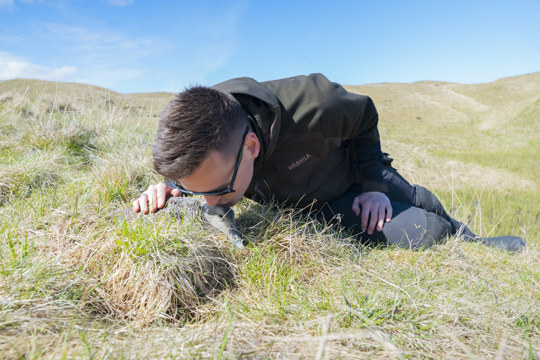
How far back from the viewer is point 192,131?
1798 mm

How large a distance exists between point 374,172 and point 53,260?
235 cm

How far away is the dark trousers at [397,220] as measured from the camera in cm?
260

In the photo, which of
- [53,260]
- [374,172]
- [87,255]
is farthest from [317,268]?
[53,260]

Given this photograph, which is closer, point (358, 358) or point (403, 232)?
point (358, 358)

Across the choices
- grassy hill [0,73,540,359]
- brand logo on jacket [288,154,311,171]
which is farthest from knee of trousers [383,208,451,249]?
brand logo on jacket [288,154,311,171]

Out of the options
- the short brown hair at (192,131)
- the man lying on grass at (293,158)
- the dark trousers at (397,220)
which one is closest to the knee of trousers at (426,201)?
the man lying on grass at (293,158)

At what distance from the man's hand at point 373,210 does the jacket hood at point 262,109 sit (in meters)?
1.03

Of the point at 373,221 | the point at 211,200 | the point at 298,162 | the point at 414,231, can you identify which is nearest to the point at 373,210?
the point at 373,221

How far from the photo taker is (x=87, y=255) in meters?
1.83

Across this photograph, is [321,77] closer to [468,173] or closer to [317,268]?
[317,268]

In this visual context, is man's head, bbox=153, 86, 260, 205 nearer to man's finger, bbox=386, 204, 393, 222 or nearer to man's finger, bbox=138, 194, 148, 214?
man's finger, bbox=138, 194, 148, 214

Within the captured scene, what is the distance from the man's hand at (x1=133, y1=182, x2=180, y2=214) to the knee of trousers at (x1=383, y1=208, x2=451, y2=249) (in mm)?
1756

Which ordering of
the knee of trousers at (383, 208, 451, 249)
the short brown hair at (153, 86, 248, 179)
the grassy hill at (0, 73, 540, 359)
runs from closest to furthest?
the grassy hill at (0, 73, 540, 359) < the short brown hair at (153, 86, 248, 179) < the knee of trousers at (383, 208, 451, 249)

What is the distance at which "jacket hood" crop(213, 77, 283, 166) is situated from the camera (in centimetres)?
210
